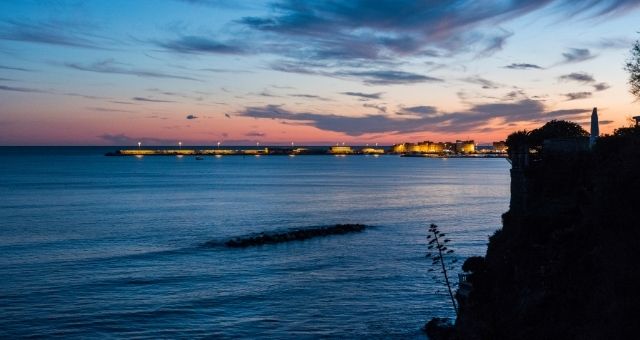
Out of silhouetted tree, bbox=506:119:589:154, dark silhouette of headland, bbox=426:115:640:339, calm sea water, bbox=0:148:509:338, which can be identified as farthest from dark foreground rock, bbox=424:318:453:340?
silhouetted tree, bbox=506:119:589:154

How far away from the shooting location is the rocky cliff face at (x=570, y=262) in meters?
19.2

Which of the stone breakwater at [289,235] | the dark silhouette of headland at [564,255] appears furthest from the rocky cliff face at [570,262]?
the stone breakwater at [289,235]

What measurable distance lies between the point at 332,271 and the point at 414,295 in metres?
9.60

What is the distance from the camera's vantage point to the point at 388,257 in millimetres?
53094

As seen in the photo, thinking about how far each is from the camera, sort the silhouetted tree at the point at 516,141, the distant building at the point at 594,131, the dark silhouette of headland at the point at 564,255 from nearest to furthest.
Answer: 1. the dark silhouette of headland at the point at 564,255
2. the distant building at the point at 594,131
3. the silhouetted tree at the point at 516,141

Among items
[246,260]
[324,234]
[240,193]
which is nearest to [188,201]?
[240,193]

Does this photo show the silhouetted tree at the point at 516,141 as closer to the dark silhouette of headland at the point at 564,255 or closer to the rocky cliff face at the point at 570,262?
the dark silhouette of headland at the point at 564,255

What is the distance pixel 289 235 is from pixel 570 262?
139 ft

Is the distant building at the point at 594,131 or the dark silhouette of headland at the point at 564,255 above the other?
the distant building at the point at 594,131

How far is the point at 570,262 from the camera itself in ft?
77.3

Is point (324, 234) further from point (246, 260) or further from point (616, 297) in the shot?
point (616, 297)

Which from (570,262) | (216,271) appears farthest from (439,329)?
(216,271)

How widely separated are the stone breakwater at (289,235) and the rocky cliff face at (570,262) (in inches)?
1193

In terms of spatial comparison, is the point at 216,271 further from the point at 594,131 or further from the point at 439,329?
A: the point at 594,131
